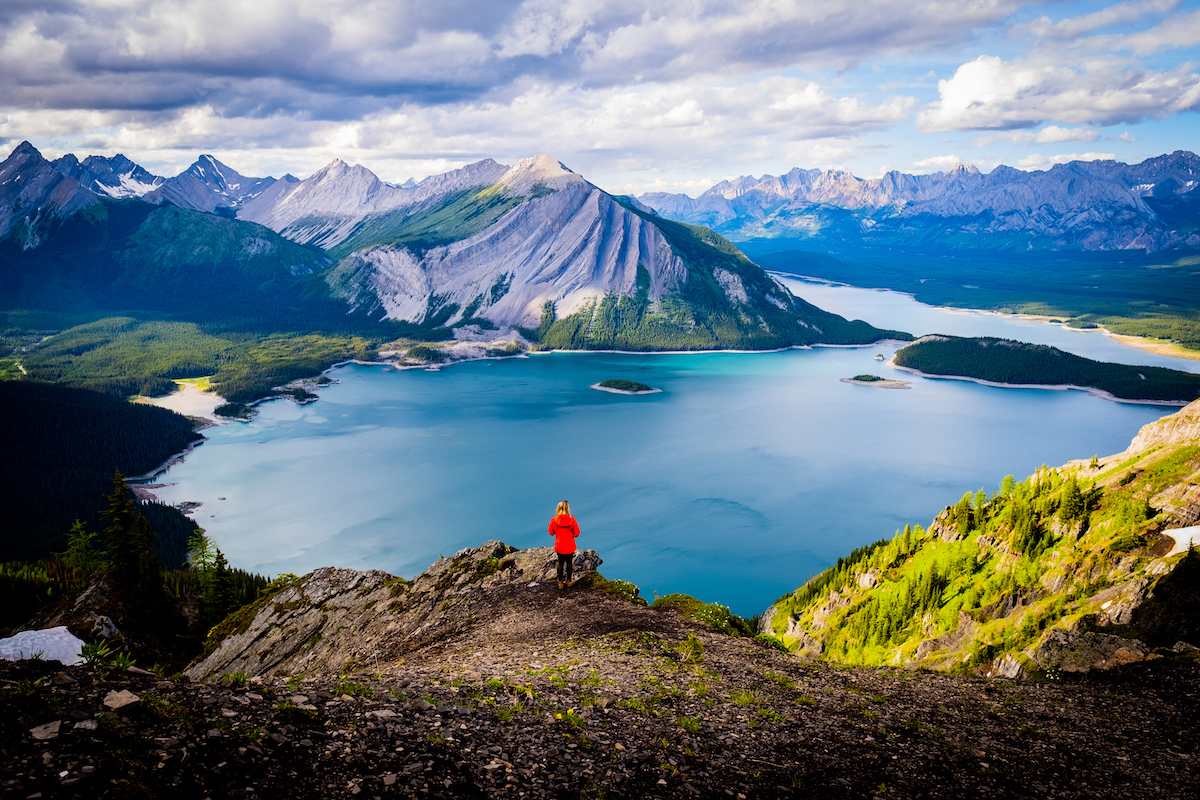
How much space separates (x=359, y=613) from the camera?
32750mm

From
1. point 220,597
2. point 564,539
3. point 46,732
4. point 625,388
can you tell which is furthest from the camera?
point 625,388

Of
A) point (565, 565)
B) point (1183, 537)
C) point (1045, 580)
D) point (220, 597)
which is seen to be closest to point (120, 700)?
point (565, 565)

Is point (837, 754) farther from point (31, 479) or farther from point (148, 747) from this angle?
point (31, 479)

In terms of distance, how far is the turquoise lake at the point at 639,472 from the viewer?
86250 mm

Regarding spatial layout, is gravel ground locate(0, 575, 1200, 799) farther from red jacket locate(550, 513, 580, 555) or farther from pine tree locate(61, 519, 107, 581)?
pine tree locate(61, 519, 107, 581)

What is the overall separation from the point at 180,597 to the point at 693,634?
4880 cm

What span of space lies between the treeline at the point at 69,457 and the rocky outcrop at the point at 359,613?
197 ft

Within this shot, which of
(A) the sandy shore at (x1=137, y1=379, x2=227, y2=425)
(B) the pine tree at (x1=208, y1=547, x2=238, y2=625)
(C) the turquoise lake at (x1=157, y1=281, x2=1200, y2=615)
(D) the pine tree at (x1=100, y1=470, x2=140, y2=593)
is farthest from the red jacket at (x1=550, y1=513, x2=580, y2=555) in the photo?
(A) the sandy shore at (x1=137, y1=379, x2=227, y2=425)

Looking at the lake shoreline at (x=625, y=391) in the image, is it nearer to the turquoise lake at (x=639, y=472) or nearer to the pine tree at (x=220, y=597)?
the turquoise lake at (x=639, y=472)

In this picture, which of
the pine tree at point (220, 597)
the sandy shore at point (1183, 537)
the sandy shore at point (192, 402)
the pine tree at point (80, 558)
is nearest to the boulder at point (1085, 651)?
the sandy shore at point (1183, 537)

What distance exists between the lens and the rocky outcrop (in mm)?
27927

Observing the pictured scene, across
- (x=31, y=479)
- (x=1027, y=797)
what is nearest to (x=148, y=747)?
(x=1027, y=797)

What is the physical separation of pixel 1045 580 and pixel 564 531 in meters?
24.8

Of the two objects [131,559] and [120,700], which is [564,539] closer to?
[120,700]
